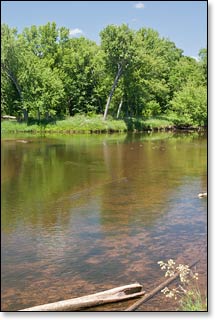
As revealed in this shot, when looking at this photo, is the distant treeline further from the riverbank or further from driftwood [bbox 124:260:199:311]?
driftwood [bbox 124:260:199:311]

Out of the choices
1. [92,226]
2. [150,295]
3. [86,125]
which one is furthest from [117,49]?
[150,295]

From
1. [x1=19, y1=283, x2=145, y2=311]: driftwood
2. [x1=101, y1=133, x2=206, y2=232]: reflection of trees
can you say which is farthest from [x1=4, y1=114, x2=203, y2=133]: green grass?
[x1=19, y1=283, x2=145, y2=311]: driftwood

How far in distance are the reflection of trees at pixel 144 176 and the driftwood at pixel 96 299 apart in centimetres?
242

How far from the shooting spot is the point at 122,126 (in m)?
25.0

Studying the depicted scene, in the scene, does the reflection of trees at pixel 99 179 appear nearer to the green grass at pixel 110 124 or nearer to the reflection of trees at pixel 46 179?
the reflection of trees at pixel 46 179

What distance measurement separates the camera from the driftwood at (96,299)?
3189mm

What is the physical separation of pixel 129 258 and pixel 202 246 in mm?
1003

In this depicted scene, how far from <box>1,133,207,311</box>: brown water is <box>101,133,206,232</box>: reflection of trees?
1.0 inches

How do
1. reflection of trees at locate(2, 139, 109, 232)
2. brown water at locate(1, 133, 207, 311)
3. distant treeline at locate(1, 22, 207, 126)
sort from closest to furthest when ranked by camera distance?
1. brown water at locate(1, 133, 207, 311)
2. reflection of trees at locate(2, 139, 109, 232)
3. distant treeline at locate(1, 22, 207, 126)

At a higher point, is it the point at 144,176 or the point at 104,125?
the point at 104,125

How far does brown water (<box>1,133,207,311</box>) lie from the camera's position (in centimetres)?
430

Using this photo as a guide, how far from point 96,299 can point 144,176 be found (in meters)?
7.21

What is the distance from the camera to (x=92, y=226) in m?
6.48

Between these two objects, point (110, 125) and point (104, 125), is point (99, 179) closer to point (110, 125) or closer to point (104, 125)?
point (104, 125)
